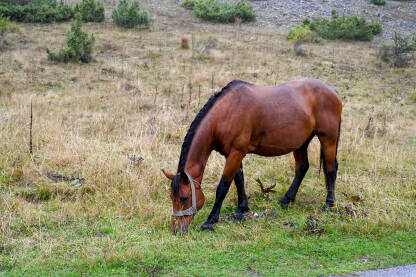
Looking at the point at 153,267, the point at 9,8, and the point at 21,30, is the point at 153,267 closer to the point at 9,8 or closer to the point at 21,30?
the point at 21,30

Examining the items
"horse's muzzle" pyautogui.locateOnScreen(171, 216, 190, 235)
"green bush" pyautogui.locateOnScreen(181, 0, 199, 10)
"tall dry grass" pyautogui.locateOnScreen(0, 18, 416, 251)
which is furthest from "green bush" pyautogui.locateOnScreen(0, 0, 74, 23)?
"horse's muzzle" pyautogui.locateOnScreen(171, 216, 190, 235)

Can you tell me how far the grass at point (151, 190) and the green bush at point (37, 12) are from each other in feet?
26.6

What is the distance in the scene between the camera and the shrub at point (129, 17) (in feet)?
69.2

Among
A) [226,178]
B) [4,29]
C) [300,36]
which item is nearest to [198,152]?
[226,178]

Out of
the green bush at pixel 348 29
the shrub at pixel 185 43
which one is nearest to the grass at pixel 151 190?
the shrub at pixel 185 43

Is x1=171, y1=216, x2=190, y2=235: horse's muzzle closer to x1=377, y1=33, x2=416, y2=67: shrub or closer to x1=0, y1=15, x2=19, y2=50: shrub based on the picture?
x1=0, y1=15, x2=19, y2=50: shrub

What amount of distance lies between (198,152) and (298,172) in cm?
208

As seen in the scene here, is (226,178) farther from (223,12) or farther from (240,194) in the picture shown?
(223,12)

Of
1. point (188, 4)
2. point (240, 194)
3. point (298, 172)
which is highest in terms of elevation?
point (188, 4)

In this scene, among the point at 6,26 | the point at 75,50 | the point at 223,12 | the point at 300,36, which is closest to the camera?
the point at 75,50

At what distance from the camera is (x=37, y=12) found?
69.4ft

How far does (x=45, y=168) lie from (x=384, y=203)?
5.40 m

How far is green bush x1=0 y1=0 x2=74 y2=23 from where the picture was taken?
67.5 feet

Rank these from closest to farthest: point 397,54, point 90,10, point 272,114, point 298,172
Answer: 1. point 272,114
2. point 298,172
3. point 397,54
4. point 90,10
